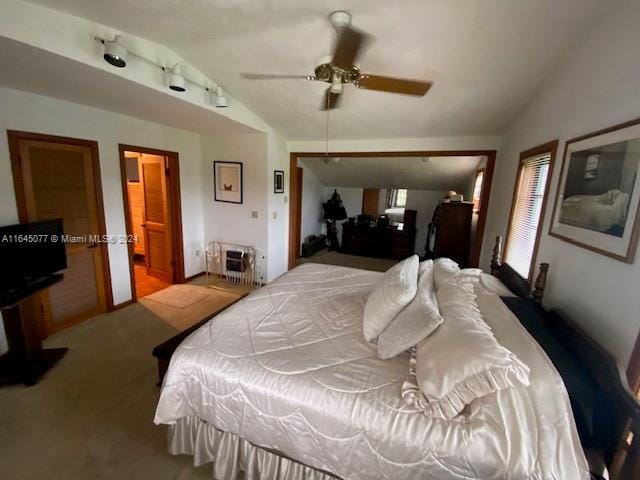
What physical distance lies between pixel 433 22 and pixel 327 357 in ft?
6.82

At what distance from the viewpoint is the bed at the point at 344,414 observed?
0.95 meters

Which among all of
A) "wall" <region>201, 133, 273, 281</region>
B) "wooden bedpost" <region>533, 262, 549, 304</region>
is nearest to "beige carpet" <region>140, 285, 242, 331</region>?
"wall" <region>201, 133, 273, 281</region>

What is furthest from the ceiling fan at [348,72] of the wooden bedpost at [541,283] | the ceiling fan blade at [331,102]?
the wooden bedpost at [541,283]

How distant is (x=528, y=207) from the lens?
7.54 feet

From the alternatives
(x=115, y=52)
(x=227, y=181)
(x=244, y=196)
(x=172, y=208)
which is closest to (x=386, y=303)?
(x=115, y=52)

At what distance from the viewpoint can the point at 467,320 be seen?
3.96 feet

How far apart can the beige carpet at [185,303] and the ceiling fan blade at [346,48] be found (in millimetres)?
2528

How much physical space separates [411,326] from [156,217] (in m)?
3.92

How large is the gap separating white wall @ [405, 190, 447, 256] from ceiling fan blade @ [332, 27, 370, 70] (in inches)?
187

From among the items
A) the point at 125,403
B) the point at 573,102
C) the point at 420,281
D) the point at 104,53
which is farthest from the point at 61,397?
the point at 573,102

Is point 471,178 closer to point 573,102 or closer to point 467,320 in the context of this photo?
point 573,102

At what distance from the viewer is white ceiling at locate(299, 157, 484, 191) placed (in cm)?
464

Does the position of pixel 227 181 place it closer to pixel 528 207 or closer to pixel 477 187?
pixel 528 207

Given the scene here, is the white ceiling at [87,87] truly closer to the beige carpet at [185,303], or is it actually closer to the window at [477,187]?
the beige carpet at [185,303]
